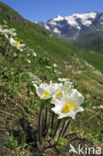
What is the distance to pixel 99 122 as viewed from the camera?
6.15 m

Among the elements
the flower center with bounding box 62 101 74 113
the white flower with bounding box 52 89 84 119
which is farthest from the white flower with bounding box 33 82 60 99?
the flower center with bounding box 62 101 74 113

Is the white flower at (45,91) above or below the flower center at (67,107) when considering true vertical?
above

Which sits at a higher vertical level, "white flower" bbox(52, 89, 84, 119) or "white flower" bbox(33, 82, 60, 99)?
"white flower" bbox(33, 82, 60, 99)

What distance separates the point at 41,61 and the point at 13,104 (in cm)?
685

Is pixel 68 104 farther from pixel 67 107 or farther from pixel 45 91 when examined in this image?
pixel 45 91

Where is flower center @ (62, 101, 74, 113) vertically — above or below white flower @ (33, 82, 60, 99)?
below

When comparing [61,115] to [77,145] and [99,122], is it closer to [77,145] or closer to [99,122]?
[77,145]

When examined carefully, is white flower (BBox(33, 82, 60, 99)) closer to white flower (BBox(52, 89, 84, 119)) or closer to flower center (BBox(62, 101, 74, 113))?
white flower (BBox(52, 89, 84, 119))

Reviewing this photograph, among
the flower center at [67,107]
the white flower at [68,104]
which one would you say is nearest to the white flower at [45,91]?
the white flower at [68,104]

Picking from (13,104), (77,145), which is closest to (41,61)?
(13,104)

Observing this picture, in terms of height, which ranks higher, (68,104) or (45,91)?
(45,91)

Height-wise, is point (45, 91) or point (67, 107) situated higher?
point (45, 91)

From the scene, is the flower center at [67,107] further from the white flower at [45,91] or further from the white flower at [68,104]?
the white flower at [45,91]

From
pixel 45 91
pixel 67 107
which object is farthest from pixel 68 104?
pixel 45 91
